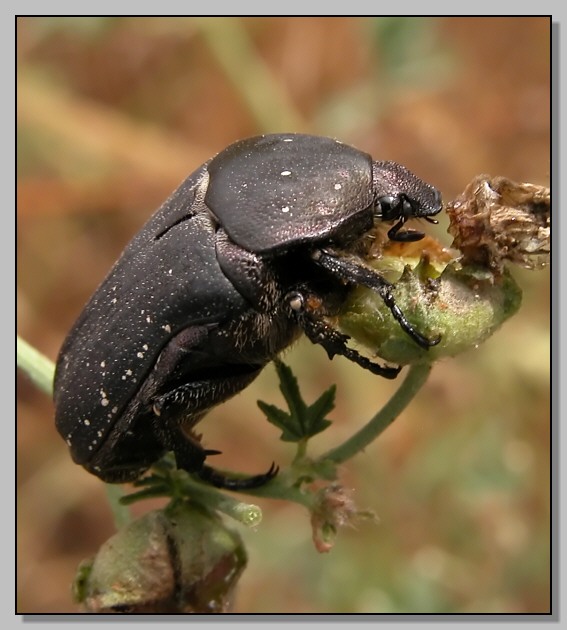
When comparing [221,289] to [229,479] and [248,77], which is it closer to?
[229,479]

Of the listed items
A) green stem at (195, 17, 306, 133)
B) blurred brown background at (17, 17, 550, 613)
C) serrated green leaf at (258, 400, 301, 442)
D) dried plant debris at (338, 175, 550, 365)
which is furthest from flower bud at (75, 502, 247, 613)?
green stem at (195, 17, 306, 133)

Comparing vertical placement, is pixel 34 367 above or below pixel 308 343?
below

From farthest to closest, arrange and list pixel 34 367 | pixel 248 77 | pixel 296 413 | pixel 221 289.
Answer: pixel 248 77
pixel 34 367
pixel 296 413
pixel 221 289

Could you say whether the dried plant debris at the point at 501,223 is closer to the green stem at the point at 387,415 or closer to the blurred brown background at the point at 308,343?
the green stem at the point at 387,415

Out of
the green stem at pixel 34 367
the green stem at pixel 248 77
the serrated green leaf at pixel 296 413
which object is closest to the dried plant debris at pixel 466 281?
the serrated green leaf at pixel 296 413

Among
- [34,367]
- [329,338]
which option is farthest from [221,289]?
[34,367]
